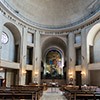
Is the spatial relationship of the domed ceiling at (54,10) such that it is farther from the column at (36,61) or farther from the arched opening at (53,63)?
the arched opening at (53,63)

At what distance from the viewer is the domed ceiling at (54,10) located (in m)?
23.3

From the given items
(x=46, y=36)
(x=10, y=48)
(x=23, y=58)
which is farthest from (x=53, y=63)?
(x=10, y=48)

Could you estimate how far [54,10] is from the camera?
26.3m

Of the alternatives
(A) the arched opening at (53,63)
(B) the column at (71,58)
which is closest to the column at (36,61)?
(B) the column at (71,58)

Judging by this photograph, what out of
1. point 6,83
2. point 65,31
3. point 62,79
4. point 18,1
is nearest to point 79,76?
point 62,79

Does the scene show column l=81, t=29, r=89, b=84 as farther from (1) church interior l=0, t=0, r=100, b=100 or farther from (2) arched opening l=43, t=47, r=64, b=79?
(2) arched opening l=43, t=47, r=64, b=79

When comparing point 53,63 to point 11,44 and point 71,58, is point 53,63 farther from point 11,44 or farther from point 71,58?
point 11,44

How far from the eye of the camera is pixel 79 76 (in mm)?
25500

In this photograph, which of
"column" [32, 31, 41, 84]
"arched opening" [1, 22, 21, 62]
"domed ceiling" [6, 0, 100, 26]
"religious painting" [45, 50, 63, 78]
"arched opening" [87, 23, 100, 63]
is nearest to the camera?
"arched opening" [1, 22, 21, 62]

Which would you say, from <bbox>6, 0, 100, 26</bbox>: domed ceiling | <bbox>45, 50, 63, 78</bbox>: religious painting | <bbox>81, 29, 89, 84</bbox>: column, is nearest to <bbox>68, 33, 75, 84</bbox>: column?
<bbox>81, 29, 89, 84</bbox>: column

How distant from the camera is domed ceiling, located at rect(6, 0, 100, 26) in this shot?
76.5 feet

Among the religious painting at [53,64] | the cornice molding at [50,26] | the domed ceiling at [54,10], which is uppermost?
the domed ceiling at [54,10]

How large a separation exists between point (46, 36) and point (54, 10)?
188 inches

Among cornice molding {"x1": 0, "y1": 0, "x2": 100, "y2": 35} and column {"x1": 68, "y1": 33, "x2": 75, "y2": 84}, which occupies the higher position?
cornice molding {"x1": 0, "y1": 0, "x2": 100, "y2": 35}
